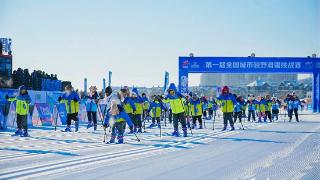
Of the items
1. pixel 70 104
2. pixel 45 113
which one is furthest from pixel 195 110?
pixel 45 113

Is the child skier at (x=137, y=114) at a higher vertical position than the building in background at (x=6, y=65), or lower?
lower

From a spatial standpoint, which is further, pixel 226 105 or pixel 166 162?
pixel 226 105

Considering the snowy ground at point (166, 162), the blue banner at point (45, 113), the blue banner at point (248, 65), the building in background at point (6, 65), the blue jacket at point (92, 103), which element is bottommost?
the snowy ground at point (166, 162)

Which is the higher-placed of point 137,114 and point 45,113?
point 137,114

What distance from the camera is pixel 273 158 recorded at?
9148 millimetres

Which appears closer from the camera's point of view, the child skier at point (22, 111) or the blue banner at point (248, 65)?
the child skier at point (22, 111)

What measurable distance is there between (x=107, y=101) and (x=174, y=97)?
297 centimetres

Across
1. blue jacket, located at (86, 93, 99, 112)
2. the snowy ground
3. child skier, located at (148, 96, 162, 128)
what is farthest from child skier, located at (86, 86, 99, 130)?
the snowy ground

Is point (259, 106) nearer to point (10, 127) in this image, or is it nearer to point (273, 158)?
point (10, 127)

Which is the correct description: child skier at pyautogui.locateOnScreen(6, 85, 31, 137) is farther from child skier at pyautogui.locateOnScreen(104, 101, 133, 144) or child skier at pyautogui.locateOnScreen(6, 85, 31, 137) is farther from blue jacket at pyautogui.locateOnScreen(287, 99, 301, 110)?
blue jacket at pyautogui.locateOnScreen(287, 99, 301, 110)

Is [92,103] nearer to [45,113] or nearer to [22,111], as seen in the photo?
[45,113]

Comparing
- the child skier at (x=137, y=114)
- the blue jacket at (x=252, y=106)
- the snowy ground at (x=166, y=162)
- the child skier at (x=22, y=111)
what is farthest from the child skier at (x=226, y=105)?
the blue jacket at (x=252, y=106)

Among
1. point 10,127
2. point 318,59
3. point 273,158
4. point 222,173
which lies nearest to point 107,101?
point 273,158

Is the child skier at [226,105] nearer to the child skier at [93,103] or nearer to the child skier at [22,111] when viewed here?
the child skier at [93,103]
